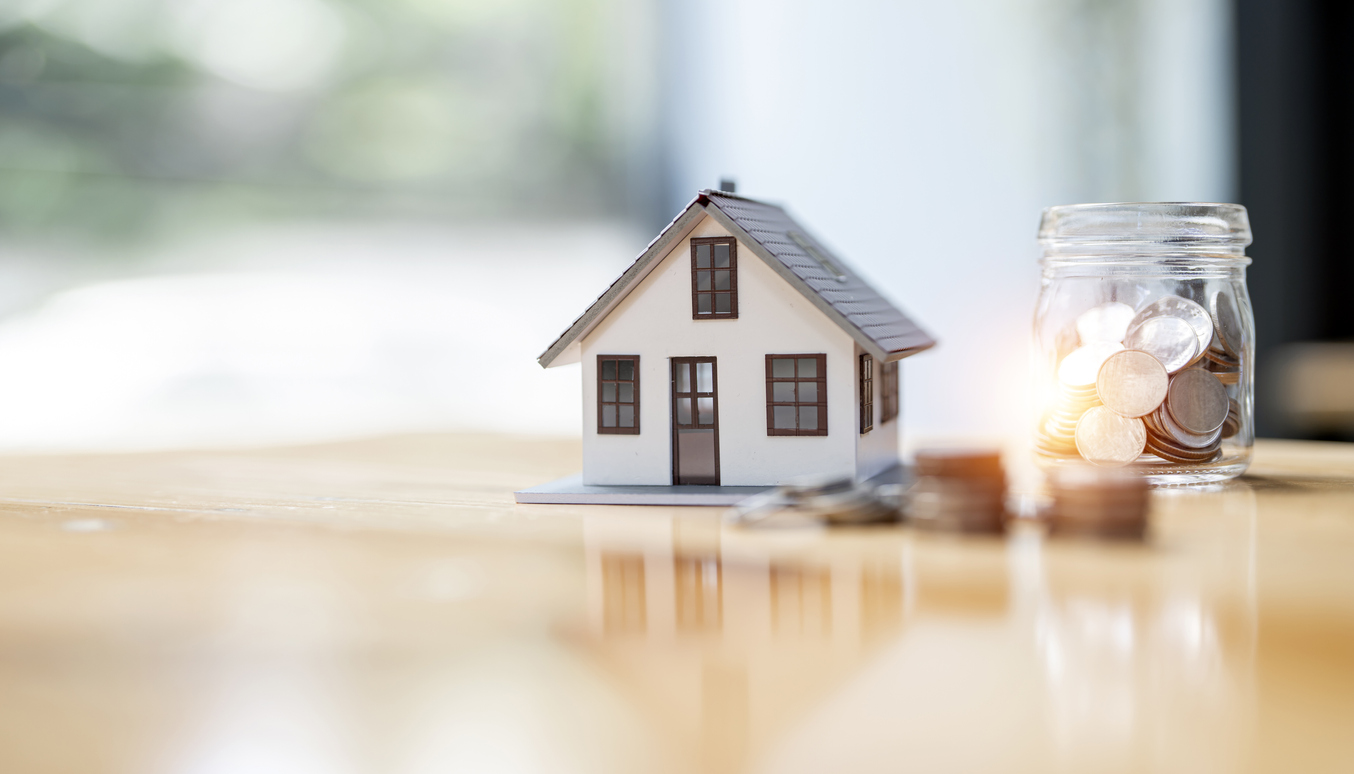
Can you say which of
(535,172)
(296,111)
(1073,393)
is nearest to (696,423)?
(1073,393)

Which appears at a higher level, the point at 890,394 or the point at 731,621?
the point at 890,394

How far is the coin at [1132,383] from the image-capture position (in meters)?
1.79

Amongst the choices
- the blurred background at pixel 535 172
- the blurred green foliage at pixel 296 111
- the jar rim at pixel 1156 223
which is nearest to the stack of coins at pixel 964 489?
the jar rim at pixel 1156 223

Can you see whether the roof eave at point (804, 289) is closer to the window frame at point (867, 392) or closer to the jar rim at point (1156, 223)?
the window frame at point (867, 392)

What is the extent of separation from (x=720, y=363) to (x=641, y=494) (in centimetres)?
26

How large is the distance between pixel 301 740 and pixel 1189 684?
0.67 meters

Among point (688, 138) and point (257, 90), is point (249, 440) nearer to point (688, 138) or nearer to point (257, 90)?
point (257, 90)

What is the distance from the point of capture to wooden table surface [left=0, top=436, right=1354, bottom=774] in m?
0.77

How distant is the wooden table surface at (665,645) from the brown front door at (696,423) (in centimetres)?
14

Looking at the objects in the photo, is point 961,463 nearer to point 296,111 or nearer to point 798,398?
point 798,398

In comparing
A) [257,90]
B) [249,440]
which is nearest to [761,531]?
[249,440]

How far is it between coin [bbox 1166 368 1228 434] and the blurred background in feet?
6.81

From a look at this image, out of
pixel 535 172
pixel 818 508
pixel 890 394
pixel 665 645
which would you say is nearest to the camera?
pixel 665 645

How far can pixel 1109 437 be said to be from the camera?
184cm
